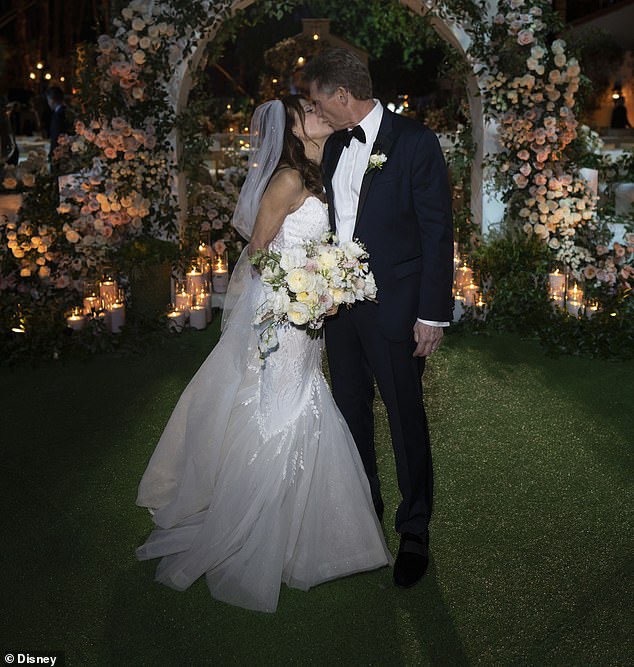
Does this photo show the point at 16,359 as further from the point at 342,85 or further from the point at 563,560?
the point at 563,560

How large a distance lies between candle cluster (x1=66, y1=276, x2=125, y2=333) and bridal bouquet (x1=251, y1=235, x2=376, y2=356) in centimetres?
334

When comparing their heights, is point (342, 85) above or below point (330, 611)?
above

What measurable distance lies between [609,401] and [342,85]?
271 centimetres

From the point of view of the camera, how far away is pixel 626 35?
19.8 metres

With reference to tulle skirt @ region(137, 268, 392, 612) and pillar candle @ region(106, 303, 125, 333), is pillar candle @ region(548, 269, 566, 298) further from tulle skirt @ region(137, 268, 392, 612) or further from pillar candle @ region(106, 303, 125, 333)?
tulle skirt @ region(137, 268, 392, 612)

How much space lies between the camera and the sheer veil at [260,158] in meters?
3.09

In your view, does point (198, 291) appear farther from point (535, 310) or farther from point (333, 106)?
point (333, 106)

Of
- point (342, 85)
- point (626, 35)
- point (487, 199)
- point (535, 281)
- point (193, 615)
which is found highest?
point (626, 35)

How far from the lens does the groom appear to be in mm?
2855

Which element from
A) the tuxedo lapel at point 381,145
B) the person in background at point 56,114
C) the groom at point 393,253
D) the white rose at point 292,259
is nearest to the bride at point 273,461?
the groom at point 393,253

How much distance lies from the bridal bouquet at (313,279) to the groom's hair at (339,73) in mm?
560

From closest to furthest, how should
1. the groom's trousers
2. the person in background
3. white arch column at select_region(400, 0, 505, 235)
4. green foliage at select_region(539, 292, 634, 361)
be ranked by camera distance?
the groom's trousers < green foliage at select_region(539, 292, 634, 361) < white arch column at select_region(400, 0, 505, 235) < the person in background

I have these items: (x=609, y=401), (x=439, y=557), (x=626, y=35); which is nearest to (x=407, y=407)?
(x=439, y=557)

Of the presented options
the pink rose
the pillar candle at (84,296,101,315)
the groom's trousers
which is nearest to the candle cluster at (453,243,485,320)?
the pink rose
